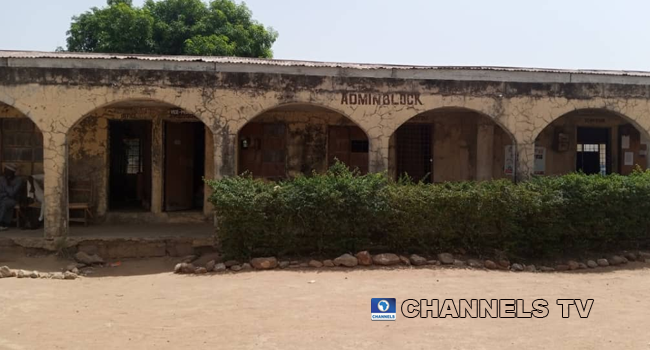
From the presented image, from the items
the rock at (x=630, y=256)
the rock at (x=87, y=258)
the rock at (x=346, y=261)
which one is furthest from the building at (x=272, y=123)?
the rock at (x=630, y=256)

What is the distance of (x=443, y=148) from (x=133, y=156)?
7350mm

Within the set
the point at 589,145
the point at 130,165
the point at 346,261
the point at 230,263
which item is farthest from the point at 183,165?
the point at 589,145

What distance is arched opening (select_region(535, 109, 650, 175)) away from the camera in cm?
1295

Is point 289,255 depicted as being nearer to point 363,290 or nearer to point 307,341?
point 363,290

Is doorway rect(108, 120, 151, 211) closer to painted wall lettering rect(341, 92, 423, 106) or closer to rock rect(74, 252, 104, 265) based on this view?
rock rect(74, 252, 104, 265)

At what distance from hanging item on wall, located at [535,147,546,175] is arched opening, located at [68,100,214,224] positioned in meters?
7.31

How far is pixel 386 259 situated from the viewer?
29.1ft

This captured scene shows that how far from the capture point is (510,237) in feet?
31.0

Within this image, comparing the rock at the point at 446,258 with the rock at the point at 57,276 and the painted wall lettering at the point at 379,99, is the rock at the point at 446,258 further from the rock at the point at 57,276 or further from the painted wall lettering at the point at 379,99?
the rock at the point at 57,276

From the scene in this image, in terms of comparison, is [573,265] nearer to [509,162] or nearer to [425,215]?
[425,215]

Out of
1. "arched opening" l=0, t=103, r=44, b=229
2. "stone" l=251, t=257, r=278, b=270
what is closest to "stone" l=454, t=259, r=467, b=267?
"stone" l=251, t=257, r=278, b=270

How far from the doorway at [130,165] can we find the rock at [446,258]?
6597 millimetres

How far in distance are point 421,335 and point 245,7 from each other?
17.5 metres

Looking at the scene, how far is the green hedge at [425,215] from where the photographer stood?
8953mm
